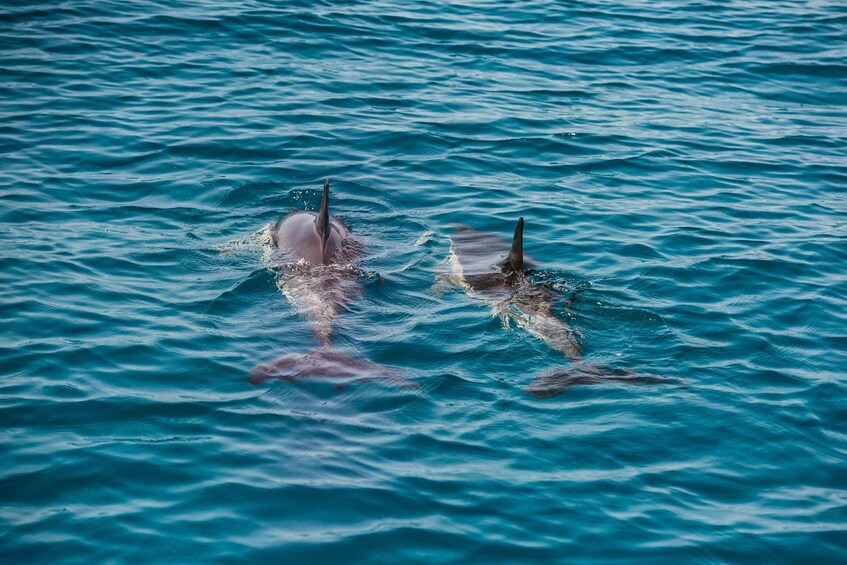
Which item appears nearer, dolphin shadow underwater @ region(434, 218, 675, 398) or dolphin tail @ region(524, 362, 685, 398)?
dolphin tail @ region(524, 362, 685, 398)

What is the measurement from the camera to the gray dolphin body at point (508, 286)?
9648mm

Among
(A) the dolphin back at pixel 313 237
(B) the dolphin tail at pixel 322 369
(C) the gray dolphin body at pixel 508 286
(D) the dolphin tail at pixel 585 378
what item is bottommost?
(D) the dolphin tail at pixel 585 378

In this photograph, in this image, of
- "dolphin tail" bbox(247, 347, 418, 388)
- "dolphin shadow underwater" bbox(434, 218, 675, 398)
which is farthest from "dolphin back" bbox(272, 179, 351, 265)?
"dolphin tail" bbox(247, 347, 418, 388)

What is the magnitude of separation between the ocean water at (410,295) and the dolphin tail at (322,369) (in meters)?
0.13

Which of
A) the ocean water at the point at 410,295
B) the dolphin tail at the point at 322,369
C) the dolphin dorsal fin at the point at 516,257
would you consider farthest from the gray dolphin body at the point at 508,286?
the dolphin tail at the point at 322,369

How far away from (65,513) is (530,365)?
14.3ft

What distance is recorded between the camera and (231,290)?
10156 millimetres

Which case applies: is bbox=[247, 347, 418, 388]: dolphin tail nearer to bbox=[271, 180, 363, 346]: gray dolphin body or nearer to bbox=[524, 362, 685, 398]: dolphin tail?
bbox=[271, 180, 363, 346]: gray dolphin body

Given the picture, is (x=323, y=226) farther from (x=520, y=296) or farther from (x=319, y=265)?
(x=520, y=296)

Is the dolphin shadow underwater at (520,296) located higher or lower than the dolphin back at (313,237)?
lower

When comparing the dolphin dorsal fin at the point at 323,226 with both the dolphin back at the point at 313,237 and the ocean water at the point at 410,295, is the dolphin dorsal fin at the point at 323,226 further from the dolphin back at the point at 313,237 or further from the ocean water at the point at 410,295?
the ocean water at the point at 410,295

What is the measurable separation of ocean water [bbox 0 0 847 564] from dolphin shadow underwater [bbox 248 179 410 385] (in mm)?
163

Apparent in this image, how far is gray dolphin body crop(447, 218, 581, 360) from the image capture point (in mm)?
9648

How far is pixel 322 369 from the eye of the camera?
856 cm
